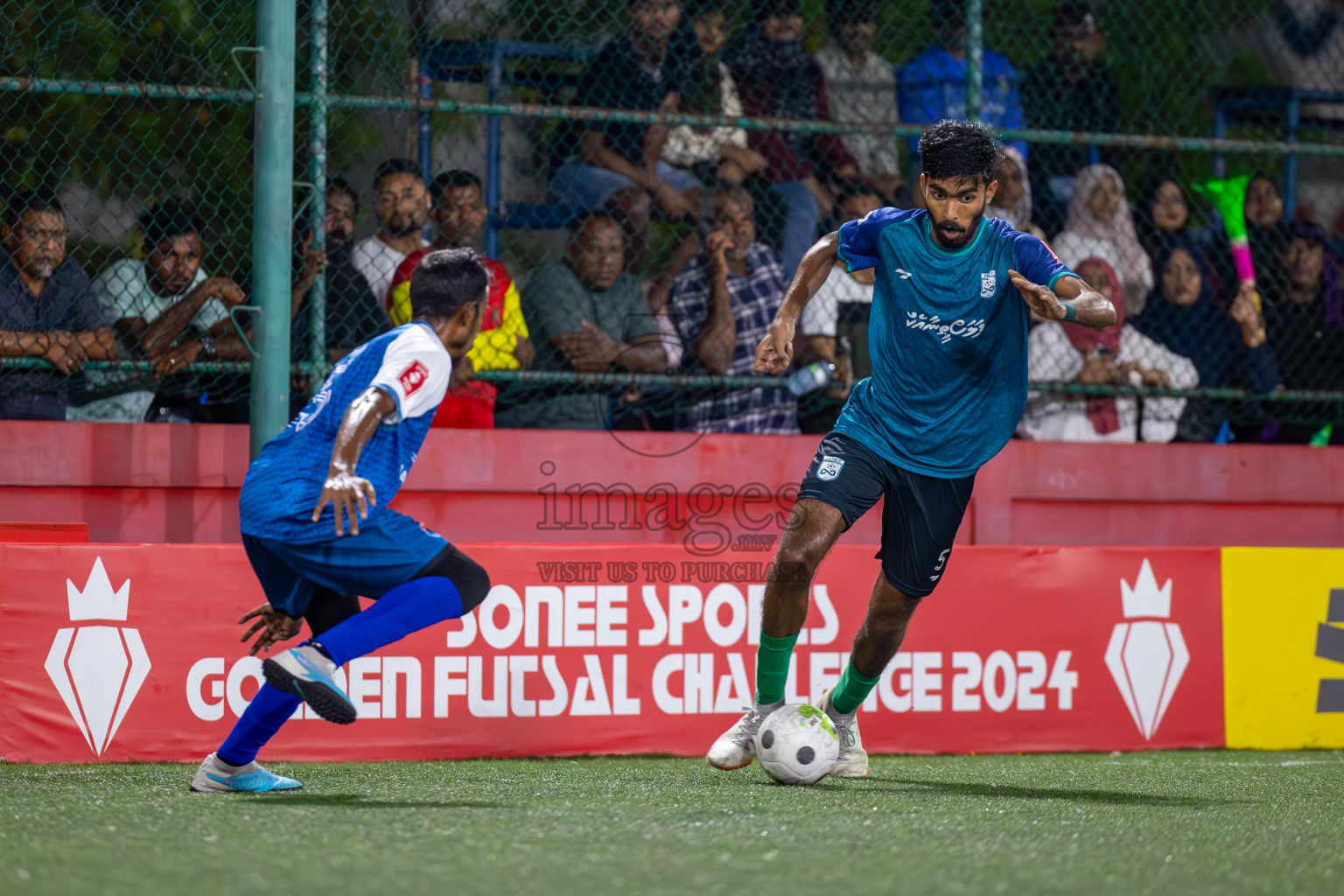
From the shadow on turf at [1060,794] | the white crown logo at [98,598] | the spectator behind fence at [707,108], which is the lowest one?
the shadow on turf at [1060,794]

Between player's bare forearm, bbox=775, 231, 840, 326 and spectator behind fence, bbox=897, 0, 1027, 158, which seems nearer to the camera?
player's bare forearm, bbox=775, 231, 840, 326

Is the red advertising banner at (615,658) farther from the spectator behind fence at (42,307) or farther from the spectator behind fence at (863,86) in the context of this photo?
the spectator behind fence at (863,86)

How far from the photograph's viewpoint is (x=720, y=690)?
19.1 feet

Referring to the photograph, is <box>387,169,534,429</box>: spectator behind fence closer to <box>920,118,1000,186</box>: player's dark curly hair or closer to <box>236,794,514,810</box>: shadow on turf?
<box>920,118,1000,186</box>: player's dark curly hair

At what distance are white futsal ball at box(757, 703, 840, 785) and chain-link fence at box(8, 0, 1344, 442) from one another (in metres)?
2.43

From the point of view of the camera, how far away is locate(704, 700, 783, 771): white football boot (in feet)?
14.6

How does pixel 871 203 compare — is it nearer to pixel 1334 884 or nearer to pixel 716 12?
pixel 716 12

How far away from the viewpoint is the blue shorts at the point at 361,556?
3742 mm

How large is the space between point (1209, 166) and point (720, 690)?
4.46 meters

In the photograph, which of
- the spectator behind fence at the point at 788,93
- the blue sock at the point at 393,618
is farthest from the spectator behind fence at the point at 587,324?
the blue sock at the point at 393,618

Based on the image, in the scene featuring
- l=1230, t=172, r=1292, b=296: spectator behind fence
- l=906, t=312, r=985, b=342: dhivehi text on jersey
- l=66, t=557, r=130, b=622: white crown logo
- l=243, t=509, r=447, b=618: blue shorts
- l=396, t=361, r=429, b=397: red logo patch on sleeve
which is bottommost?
l=66, t=557, r=130, b=622: white crown logo

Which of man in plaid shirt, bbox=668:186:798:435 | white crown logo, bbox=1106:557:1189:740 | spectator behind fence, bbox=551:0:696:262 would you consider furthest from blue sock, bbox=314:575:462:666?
white crown logo, bbox=1106:557:1189:740

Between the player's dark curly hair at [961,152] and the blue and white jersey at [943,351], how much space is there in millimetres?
224

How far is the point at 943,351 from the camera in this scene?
14.9 feet
